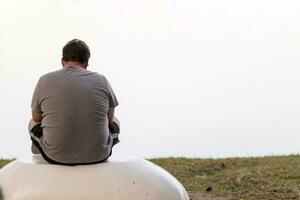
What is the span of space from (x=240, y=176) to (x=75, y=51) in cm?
338

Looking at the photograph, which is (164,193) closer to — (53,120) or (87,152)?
(87,152)

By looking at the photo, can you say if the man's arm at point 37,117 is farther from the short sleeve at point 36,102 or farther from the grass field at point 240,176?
the grass field at point 240,176

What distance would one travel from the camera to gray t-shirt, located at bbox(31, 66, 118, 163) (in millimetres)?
3324

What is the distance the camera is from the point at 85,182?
319cm

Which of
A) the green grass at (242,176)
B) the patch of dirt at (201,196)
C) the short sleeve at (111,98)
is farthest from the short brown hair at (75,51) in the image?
the green grass at (242,176)

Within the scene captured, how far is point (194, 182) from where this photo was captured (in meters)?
6.35

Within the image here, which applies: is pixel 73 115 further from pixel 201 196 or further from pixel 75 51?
pixel 201 196

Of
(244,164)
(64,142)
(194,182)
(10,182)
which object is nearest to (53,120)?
(64,142)

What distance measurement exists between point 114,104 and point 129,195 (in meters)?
0.62

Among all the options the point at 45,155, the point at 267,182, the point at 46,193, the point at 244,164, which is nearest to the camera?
the point at 46,193

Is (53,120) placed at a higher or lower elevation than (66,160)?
higher

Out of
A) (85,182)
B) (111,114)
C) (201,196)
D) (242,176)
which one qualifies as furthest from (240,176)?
(85,182)

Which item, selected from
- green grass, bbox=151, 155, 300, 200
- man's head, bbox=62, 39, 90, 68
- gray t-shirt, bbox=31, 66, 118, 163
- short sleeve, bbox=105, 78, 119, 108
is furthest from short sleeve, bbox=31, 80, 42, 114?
green grass, bbox=151, 155, 300, 200

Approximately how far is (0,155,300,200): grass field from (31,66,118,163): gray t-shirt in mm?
2403
